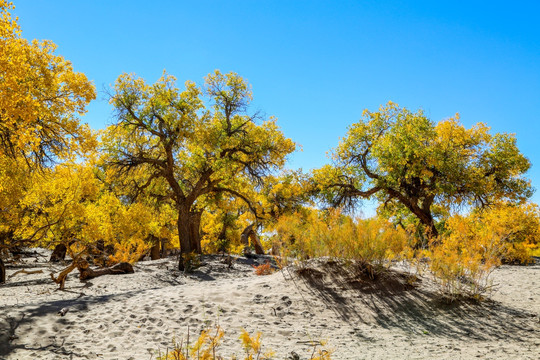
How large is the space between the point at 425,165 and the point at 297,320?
40.1 feet

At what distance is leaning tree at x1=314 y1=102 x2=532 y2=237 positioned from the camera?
15797 mm

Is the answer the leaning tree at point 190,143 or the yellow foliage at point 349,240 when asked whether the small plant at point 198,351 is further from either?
the leaning tree at point 190,143

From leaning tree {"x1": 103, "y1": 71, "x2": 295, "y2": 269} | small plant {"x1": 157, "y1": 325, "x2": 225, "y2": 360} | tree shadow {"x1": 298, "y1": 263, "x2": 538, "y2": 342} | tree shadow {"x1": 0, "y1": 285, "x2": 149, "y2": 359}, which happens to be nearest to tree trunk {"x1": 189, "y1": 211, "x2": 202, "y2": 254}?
leaning tree {"x1": 103, "y1": 71, "x2": 295, "y2": 269}

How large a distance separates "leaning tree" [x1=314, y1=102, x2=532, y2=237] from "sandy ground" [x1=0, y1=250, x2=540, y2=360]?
7586mm

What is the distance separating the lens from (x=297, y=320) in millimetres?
6445

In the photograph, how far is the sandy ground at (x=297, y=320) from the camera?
5.18 meters

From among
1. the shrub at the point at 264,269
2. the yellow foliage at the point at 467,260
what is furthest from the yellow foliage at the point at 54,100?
the yellow foliage at the point at 467,260

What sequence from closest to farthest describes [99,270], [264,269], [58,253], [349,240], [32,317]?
[32,317]
[349,240]
[264,269]
[99,270]
[58,253]

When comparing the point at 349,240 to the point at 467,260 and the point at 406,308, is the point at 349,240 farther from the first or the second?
the point at 467,260

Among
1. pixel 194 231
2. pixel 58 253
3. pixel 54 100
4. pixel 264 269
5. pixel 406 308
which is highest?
pixel 54 100

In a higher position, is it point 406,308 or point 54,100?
point 54,100

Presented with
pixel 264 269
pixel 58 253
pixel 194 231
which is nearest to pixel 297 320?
pixel 264 269

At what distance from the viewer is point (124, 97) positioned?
51.5 feet

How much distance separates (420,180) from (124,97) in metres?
14.1
